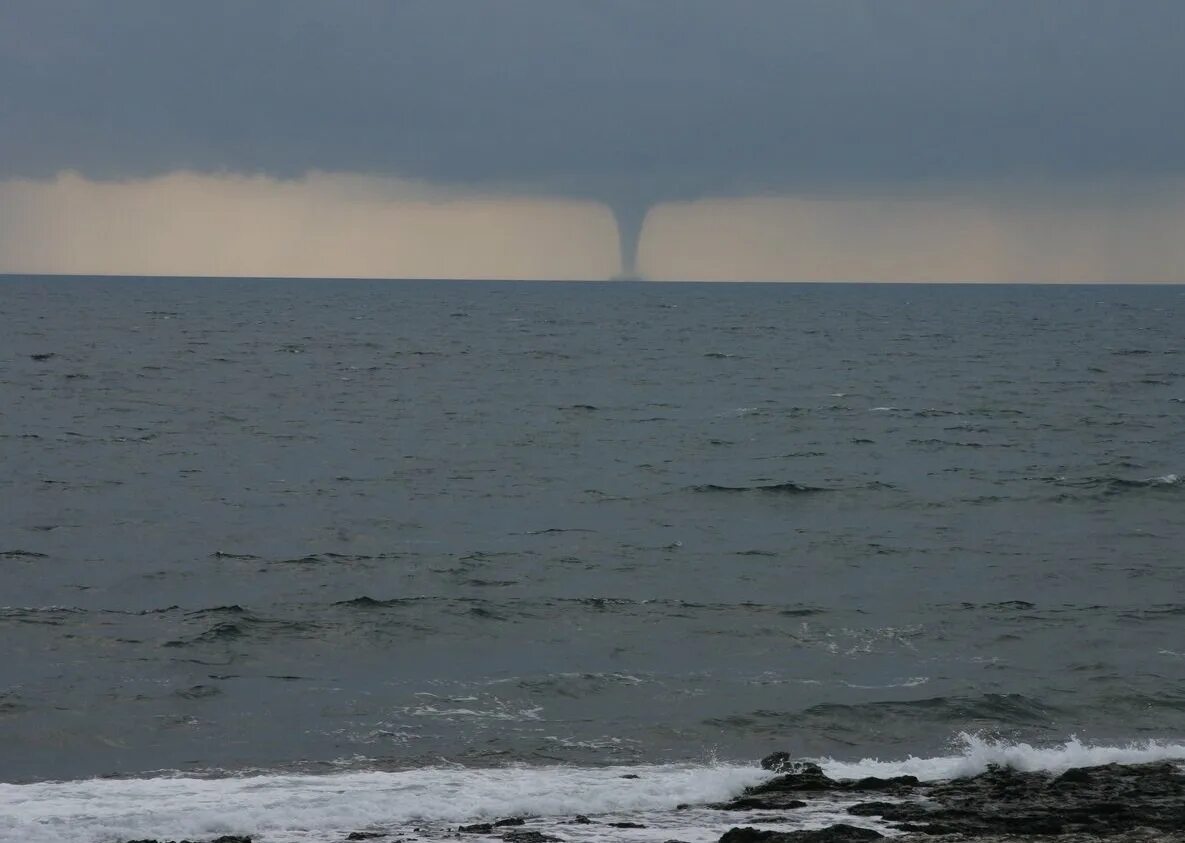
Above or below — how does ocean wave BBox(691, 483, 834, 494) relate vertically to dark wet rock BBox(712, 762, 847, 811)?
above

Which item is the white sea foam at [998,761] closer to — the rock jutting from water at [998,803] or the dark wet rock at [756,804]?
the rock jutting from water at [998,803]

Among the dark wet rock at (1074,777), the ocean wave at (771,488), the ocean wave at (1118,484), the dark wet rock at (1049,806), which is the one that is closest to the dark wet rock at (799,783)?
the dark wet rock at (1049,806)

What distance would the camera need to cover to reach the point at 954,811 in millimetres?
14008

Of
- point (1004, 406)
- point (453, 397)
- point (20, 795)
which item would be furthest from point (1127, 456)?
point (20, 795)

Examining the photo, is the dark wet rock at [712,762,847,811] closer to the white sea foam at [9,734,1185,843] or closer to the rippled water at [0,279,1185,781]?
the white sea foam at [9,734,1185,843]

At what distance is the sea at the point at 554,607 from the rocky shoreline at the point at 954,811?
0.38 m

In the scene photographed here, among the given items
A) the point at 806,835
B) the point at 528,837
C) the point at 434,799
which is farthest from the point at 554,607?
the point at 806,835

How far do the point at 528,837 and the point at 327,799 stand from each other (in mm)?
2749

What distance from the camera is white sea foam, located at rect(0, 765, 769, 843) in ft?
45.7

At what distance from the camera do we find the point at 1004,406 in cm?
5966

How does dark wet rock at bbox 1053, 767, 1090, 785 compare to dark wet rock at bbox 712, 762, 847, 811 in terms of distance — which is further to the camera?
dark wet rock at bbox 1053, 767, 1090, 785

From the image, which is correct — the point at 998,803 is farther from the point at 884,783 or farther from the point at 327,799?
the point at 327,799

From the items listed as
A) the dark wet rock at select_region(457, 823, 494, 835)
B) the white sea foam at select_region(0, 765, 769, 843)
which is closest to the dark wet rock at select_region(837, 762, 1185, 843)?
the white sea foam at select_region(0, 765, 769, 843)

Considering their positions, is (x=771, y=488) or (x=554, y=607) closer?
(x=554, y=607)
